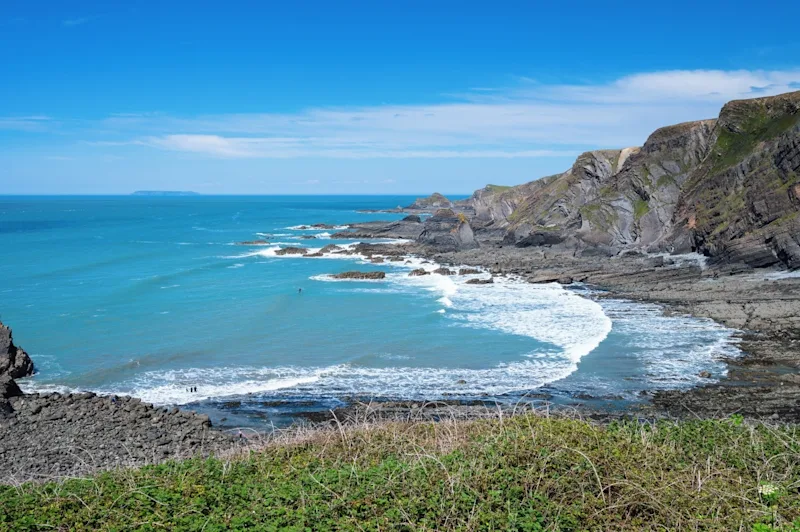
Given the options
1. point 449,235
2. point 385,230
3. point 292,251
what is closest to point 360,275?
point 292,251

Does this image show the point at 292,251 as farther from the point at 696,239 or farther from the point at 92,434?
the point at 92,434

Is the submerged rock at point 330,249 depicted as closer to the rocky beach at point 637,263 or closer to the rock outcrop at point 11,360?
the rocky beach at point 637,263

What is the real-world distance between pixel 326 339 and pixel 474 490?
23125 mm

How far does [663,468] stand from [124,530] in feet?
24.1

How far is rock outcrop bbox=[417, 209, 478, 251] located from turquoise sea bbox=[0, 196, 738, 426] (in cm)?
1904

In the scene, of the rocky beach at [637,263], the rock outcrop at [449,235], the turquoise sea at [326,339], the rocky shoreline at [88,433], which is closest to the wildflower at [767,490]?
the rocky beach at [637,263]

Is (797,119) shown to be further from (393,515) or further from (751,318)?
(393,515)

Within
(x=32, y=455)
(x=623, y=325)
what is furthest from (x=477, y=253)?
(x=32, y=455)

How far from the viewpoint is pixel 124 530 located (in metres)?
7.64

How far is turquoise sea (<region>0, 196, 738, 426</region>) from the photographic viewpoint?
75.8 feet

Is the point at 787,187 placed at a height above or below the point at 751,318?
above

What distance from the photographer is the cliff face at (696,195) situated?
43875 mm

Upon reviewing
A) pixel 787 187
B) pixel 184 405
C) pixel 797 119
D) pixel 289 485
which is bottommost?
pixel 184 405

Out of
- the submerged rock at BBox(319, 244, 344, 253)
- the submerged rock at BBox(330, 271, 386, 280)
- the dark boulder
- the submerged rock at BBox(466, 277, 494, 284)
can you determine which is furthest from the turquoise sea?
the submerged rock at BBox(319, 244, 344, 253)
